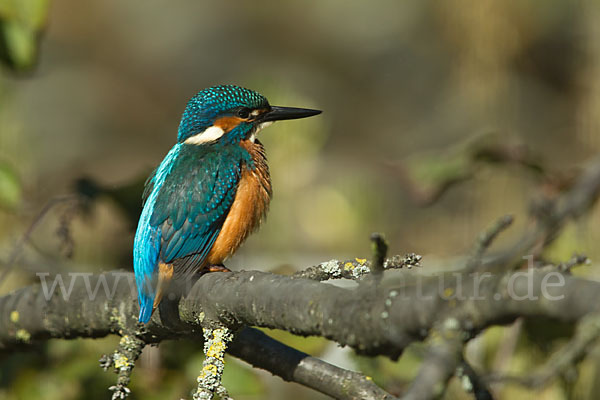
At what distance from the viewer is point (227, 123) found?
2.80 metres

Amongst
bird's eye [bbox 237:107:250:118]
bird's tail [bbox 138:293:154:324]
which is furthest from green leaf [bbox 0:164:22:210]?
bird's eye [bbox 237:107:250:118]

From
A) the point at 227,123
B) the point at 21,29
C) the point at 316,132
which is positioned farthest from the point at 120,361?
the point at 316,132

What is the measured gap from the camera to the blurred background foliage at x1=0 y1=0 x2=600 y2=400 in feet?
7.63

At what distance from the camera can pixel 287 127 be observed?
3.85 m

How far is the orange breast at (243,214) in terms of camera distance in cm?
254

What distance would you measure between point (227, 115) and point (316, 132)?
52.2 inches

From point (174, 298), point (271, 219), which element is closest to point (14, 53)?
point (174, 298)

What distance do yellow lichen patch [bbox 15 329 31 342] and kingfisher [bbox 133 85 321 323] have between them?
1.32 feet

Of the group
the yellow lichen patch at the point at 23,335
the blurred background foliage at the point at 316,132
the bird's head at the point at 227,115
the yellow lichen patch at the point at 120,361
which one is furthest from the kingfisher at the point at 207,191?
the yellow lichen patch at the point at 23,335

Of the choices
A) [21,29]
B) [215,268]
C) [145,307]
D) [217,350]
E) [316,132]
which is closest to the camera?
[217,350]

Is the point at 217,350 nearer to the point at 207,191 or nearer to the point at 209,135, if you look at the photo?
the point at 207,191

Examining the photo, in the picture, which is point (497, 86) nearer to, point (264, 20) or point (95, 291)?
point (95, 291)

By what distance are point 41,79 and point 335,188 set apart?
13.6ft

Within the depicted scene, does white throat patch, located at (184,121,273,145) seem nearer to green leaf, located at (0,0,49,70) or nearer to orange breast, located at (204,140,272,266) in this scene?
orange breast, located at (204,140,272,266)
